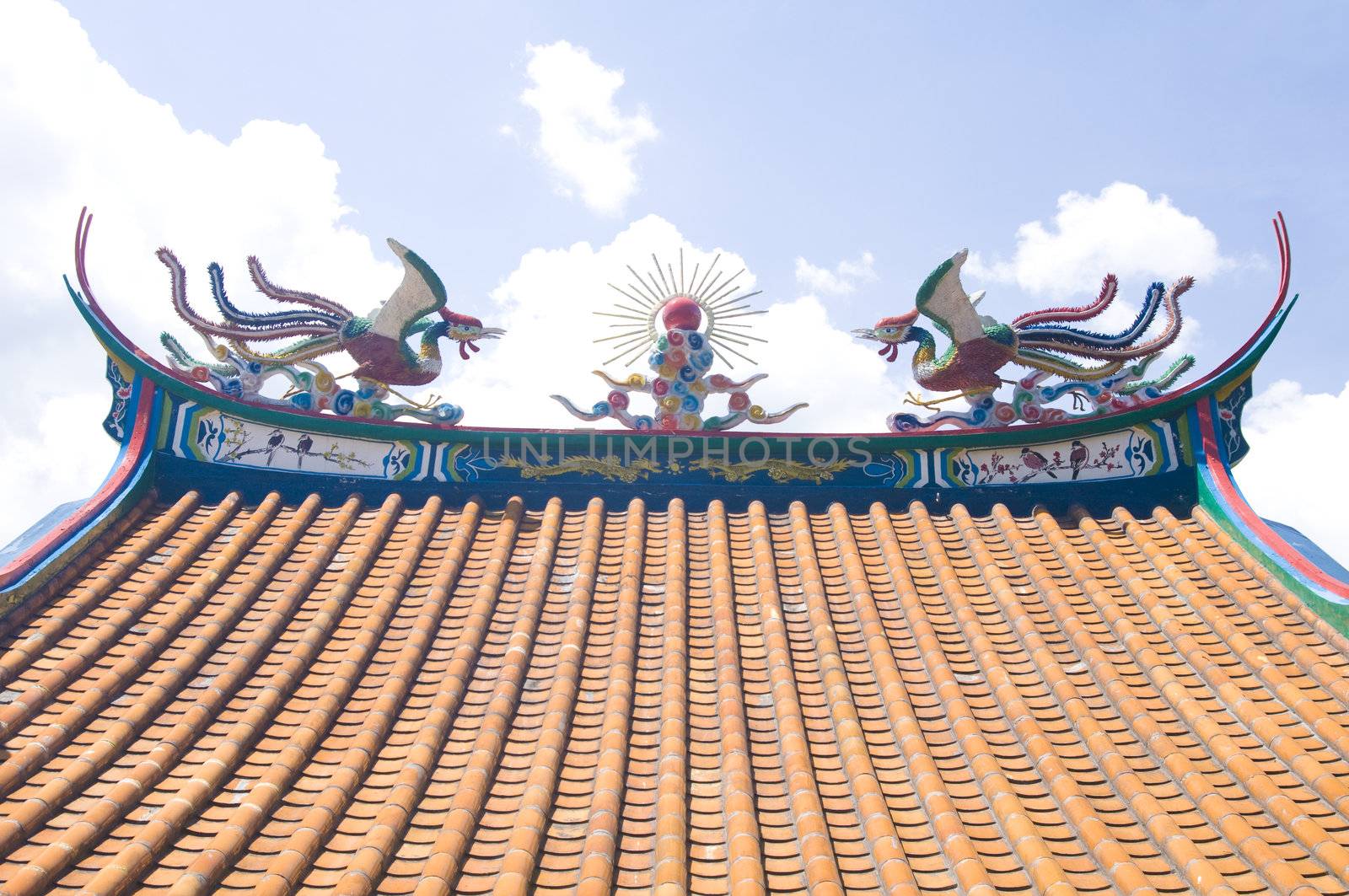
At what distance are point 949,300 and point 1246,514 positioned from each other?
2.67 m

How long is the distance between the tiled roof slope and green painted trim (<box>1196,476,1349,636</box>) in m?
0.07

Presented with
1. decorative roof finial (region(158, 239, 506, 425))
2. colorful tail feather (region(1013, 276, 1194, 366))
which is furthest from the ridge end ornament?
decorative roof finial (region(158, 239, 506, 425))

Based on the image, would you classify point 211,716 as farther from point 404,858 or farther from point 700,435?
point 700,435

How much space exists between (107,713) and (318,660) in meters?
1.02

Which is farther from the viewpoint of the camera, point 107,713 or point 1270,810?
point 107,713

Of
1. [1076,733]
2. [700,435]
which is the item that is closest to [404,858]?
[1076,733]

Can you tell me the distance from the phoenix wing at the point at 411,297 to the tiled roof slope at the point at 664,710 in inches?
68.2

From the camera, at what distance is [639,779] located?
4766 mm

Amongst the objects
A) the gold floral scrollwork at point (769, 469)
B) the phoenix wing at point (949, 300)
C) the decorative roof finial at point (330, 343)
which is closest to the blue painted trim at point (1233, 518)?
the phoenix wing at point (949, 300)

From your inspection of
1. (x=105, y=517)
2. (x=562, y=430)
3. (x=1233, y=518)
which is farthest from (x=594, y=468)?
(x=1233, y=518)

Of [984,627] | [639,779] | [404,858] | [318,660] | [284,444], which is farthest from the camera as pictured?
[284,444]

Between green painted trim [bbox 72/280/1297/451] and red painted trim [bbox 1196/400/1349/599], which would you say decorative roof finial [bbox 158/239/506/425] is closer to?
green painted trim [bbox 72/280/1297/451]

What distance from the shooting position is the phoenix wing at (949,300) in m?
8.33

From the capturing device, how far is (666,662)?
223 inches
